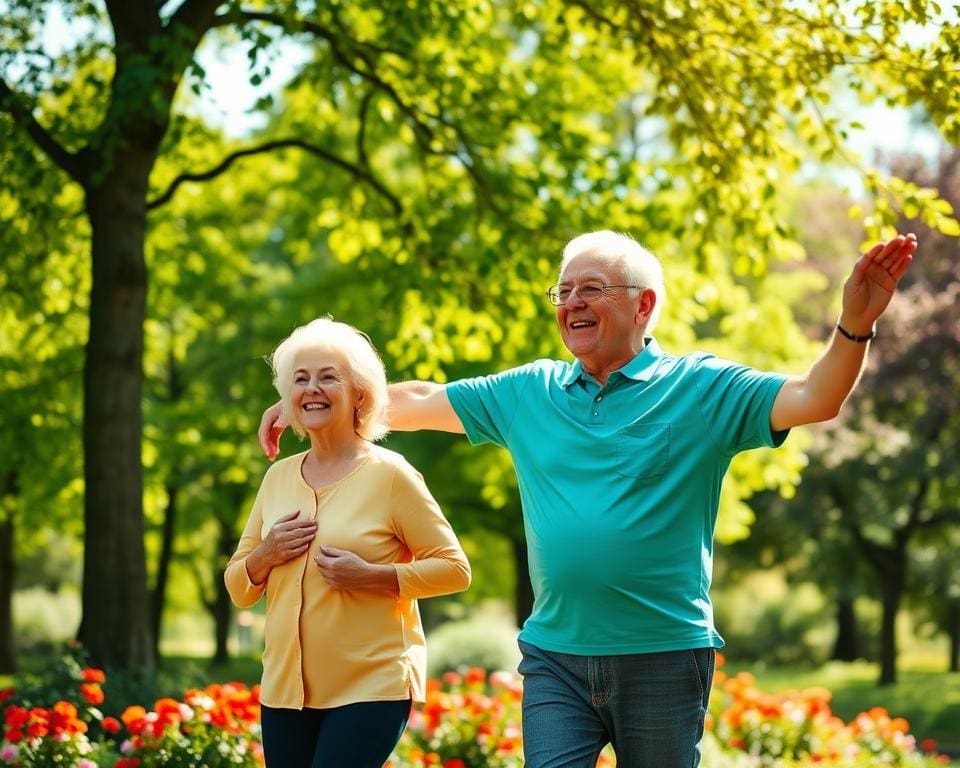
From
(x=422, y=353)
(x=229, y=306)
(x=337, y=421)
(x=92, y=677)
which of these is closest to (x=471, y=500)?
(x=229, y=306)

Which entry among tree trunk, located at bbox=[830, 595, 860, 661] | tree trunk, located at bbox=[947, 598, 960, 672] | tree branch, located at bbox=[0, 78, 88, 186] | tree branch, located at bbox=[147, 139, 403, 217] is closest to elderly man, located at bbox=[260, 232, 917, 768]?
tree branch, located at bbox=[0, 78, 88, 186]

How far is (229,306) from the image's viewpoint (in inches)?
824

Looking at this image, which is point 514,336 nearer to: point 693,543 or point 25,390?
point 25,390

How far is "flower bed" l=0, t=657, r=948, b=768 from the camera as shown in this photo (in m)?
6.12

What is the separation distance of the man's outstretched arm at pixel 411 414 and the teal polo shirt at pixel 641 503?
0.60m

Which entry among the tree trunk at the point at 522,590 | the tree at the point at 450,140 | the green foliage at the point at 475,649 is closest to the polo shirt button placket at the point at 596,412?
the tree at the point at 450,140

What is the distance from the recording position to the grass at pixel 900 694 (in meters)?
17.9

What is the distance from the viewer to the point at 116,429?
867cm

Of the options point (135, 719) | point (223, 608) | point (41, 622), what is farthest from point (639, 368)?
point (41, 622)

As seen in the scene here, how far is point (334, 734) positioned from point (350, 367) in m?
1.15

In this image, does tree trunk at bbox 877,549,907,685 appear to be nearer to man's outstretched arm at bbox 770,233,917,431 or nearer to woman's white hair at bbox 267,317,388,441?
woman's white hair at bbox 267,317,388,441

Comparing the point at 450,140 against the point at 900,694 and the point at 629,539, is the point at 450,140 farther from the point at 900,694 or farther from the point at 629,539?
the point at 900,694

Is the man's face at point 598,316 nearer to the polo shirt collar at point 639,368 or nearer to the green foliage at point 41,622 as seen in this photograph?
the polo shirt collar at point 639,368

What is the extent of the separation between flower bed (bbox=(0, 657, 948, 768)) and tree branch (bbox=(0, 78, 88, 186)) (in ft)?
10.9
